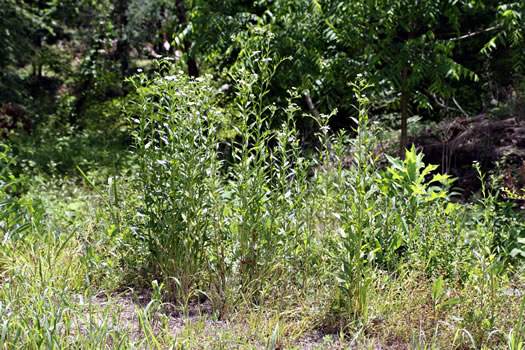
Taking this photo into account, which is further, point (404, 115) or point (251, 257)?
point (404, 115)

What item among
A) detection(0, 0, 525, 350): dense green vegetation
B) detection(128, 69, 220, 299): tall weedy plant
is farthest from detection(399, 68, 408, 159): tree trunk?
detection(128, 69, 220, 299): tall weedy plant

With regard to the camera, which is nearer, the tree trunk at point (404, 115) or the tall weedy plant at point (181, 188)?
the tall weedy plant at point (181, 188)

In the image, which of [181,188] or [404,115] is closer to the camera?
[181,188]

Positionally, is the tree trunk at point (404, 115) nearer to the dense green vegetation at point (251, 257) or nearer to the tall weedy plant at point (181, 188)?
the dense green vegetation at point (251, 257)

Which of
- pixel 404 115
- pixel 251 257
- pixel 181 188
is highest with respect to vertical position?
pixel 404 115

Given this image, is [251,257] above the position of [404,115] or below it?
below

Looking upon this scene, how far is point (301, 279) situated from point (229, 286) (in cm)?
48

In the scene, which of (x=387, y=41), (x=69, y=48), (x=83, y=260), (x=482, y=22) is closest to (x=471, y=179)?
(x=387, y=41)

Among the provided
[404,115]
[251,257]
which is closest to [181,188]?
[251,257]

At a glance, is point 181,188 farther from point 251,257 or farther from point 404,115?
point 404,115

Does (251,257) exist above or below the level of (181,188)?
below

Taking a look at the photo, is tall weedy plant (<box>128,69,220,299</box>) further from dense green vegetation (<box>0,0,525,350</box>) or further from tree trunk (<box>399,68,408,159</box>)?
tree trunk (<box>399,68,408,159</box>)

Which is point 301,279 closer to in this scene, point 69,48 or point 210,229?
point 210,229

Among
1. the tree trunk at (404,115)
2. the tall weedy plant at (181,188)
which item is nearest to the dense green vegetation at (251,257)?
the tall weedy plant at (181,188)
